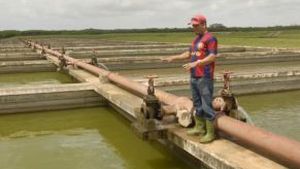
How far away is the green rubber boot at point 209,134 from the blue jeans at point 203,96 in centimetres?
8

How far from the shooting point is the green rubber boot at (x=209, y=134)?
540cm

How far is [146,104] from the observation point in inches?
241

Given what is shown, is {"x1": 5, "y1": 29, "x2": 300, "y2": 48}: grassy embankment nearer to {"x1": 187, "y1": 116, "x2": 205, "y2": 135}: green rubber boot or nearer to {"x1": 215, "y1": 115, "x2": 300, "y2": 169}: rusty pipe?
{"x1": 187, "y1": 116, "x2": 205, "y2": 135}: green rubber boot

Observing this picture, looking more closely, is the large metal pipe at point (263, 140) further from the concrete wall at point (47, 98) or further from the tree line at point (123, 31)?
the tree line at point (123, 31)

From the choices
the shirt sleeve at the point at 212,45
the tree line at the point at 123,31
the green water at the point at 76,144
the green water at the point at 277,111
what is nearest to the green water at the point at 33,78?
the green water at the point at 76,144

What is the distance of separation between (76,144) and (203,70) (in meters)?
3.31

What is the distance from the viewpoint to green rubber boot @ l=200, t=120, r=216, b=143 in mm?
5398

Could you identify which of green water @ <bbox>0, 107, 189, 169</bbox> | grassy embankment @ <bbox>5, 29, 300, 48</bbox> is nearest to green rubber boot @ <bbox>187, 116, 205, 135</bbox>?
green water @ <bbox>0, 107, 189, 169</bbox>

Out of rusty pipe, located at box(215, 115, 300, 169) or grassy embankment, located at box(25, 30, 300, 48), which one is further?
grassy embankment, located at box(25, 30, 300, 48)

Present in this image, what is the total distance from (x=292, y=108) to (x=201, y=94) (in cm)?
563

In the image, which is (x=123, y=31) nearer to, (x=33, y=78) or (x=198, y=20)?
(x=33, y=78)

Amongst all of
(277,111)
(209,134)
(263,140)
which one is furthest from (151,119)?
(277,111)

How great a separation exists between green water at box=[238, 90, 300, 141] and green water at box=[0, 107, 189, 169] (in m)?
2.36

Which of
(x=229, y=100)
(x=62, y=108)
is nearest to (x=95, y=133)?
(x=62, y=108)
